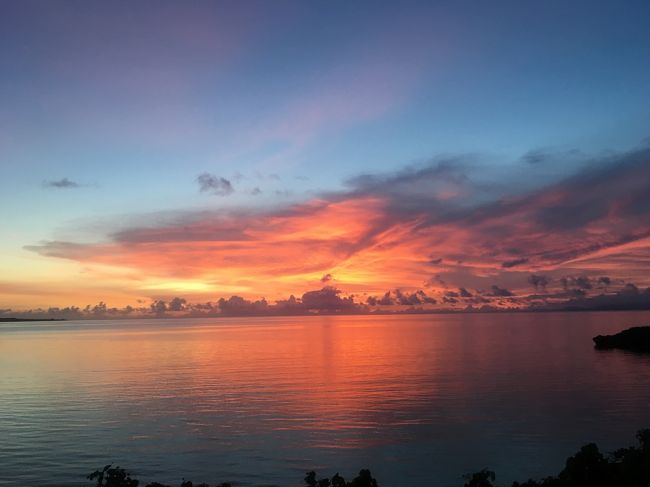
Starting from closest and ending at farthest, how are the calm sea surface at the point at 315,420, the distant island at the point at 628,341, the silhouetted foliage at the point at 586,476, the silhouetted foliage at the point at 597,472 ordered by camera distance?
the silhouetted foliage at the point at 586,476, the silhouetted foliage at the point at 597,472, the calm sea surface at the point at 315,420, the distant island at the point at 628,341

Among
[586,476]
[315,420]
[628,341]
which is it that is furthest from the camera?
[628,341]

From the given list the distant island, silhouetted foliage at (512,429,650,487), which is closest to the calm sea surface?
silhouetted foliage at (512,429,650,487)

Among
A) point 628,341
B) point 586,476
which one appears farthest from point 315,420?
point 628,341

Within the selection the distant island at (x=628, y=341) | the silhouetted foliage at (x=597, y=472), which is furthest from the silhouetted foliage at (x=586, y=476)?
the distant island at (x=628, y=341)

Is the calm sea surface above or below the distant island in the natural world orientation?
below

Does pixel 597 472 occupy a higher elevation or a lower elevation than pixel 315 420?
higher

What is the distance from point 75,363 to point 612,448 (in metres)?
91.6

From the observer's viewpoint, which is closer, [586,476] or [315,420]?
[586,476]

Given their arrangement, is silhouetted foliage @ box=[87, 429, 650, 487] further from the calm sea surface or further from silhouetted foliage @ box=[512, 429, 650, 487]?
the calm sea surface

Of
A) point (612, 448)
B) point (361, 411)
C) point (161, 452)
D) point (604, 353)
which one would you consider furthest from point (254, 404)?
point (604, 353)

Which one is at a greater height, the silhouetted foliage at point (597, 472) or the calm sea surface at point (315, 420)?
the silhouetted foliage at point (597, 472)

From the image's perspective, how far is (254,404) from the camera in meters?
52.7

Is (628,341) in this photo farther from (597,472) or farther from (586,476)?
(586,476)

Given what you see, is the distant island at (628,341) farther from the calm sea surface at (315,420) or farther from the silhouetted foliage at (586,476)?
the silhouetted foliage at (586,476)
